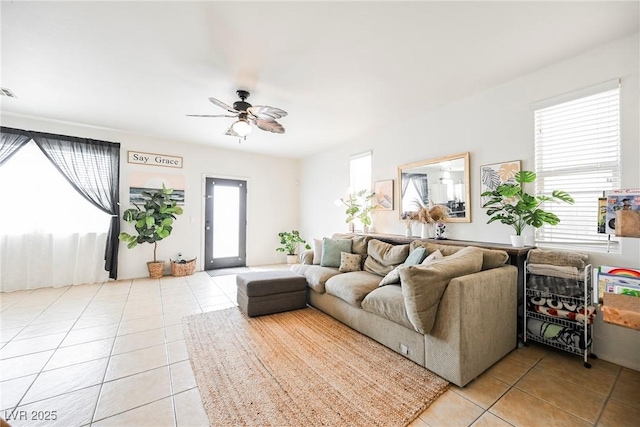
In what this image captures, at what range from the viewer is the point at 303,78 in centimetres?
283

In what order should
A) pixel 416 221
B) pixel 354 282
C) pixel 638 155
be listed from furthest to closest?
pixel 416 221
pixel 354 282
pixel 638 155

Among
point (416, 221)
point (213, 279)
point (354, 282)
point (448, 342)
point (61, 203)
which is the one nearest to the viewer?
point (448, 342)

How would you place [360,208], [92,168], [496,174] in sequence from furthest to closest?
[360,208]
[92,168]
[496,174]

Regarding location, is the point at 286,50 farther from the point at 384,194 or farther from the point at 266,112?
the point at 384,194

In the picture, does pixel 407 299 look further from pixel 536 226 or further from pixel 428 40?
pixel 428 40

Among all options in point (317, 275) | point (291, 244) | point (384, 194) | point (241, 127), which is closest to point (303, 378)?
point (317, 275)

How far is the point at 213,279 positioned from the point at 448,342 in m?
4.34

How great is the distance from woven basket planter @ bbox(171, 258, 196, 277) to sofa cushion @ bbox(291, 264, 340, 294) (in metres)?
2.87

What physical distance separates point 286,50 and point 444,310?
259 centimetres

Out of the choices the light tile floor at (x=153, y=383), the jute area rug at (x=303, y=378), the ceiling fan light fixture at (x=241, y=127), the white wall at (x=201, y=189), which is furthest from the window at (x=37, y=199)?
the ceiling fan light fixture at (x=241, y=127)

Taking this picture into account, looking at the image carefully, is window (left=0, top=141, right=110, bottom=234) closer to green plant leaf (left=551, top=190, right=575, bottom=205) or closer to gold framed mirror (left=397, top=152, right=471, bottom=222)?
gold framed mirror (left=397, top=152, right=471, bottom=222)

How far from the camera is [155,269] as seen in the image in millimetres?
4910

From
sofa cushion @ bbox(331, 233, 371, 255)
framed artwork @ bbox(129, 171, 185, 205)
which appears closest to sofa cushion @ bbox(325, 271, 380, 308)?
sofa cushion @ bbox(331, 233, 371, 255)

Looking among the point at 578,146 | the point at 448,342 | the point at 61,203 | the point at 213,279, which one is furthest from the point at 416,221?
the point at 61,203
